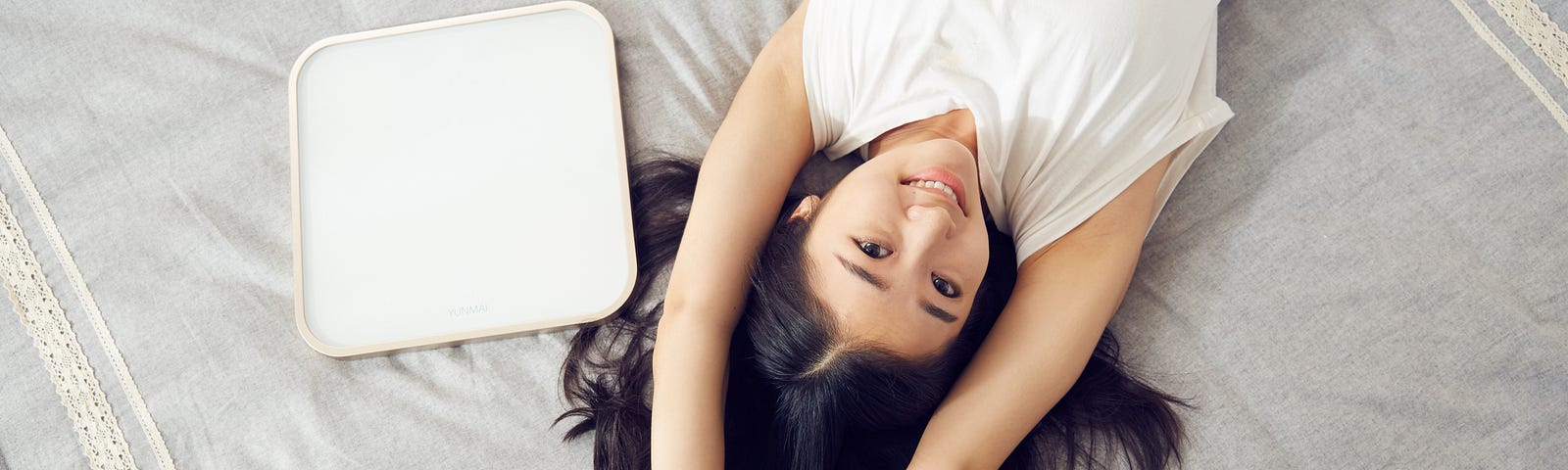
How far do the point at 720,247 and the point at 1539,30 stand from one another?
1.04 m

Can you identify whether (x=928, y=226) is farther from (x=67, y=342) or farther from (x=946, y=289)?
(x=67, y=342)

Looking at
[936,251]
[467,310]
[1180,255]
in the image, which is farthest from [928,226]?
[467,310]

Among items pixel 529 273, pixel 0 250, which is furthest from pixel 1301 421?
pixel 0 250

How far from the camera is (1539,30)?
107cm

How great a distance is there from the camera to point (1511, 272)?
1.00 metres

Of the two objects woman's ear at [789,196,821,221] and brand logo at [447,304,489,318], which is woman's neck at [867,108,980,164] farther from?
brand logo at [447,304,489,318]

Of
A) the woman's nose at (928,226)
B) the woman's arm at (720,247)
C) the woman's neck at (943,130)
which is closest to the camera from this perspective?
the woman's nose at (928,226)

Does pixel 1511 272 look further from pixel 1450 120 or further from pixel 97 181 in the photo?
pixel 97 181

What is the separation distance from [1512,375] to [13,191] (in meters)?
1.82

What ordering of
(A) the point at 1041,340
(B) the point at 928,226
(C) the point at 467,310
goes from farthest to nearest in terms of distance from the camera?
(C) the point at 467,310 → (A) the point at 1041,340 → (B) the point at 928,226

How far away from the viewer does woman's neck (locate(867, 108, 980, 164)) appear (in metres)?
1.01

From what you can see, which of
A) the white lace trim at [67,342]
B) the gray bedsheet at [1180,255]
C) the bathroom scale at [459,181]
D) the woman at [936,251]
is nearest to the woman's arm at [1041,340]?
the woman at [936,251]

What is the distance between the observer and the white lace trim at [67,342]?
1.02m

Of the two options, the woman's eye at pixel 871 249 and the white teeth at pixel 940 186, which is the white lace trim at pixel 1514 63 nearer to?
the white teeth at pixel 940 186
